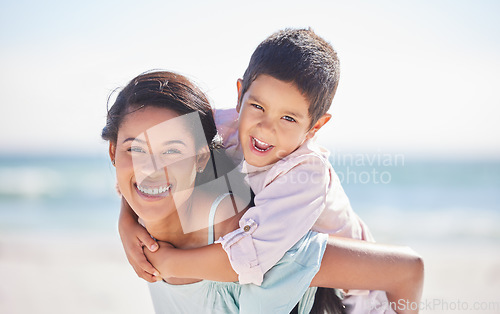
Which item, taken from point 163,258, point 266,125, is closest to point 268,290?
point 163,258

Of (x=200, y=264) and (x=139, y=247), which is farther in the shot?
(x=139, y=247)

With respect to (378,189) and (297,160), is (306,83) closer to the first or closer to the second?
(297,160)

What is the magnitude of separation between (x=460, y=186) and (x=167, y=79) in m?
17.1

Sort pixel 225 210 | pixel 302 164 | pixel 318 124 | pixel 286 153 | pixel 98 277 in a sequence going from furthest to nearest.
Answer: pixel 98 277
pixel 318 124
pixel 286 153
pixel 302 164
pixel 225 210

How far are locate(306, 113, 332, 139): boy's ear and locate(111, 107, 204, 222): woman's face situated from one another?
2.07ft

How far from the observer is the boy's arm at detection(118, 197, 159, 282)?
2.04m

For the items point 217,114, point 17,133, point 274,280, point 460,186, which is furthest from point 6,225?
point 17,133

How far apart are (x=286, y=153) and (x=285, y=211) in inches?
16.1

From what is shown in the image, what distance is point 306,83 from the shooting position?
84.7 inches

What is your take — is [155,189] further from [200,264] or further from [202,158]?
[200,264]

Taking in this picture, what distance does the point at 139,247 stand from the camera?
212 cm

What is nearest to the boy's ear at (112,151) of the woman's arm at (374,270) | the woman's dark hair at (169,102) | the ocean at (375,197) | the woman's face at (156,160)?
the woman's dark hair at (169,102)

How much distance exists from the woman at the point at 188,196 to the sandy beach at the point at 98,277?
4.14 metres

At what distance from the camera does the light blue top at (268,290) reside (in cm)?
180
